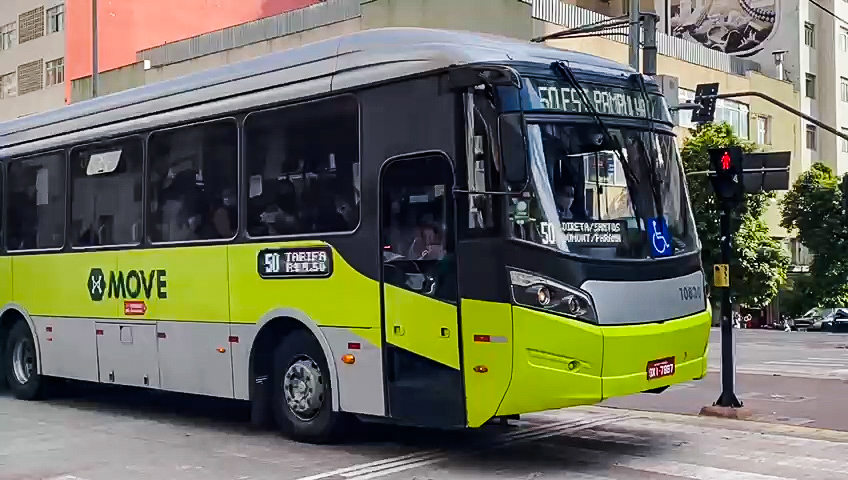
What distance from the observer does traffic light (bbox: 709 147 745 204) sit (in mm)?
12688

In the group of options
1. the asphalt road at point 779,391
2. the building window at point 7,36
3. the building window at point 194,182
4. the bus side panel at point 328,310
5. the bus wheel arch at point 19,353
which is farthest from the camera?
the building window at point 7,36

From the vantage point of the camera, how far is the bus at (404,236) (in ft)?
28.6

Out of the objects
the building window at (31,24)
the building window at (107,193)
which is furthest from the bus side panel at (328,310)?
the building window at (31,24)

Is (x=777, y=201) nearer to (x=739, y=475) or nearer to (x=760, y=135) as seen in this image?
(x=760, y=135)

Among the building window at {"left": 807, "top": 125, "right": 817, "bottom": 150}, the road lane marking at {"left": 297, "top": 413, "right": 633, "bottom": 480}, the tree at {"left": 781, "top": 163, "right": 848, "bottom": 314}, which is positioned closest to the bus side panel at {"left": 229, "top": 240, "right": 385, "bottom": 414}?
the road lane marking at {"left": 297, "top": 413, "right": 633, "bottom": 480}

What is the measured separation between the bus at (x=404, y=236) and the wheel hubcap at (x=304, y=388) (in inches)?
0.8

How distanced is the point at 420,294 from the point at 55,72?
49.1m

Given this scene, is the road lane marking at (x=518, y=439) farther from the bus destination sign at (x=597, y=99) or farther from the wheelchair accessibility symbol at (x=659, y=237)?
the bus destination sign at (x=597, y=99)

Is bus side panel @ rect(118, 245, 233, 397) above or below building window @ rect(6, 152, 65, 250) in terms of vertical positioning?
below

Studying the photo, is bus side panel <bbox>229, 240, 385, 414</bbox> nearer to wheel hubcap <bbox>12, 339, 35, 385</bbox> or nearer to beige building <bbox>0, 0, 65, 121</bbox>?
wheel hubcap <bbox>12, 339, 35, 385</bbox>

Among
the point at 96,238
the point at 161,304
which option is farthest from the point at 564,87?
the point at 96,238

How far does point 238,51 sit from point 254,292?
3547cm

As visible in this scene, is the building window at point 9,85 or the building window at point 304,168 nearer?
the building window at point 304,168

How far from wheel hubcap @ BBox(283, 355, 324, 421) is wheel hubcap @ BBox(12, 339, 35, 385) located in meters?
5.41
